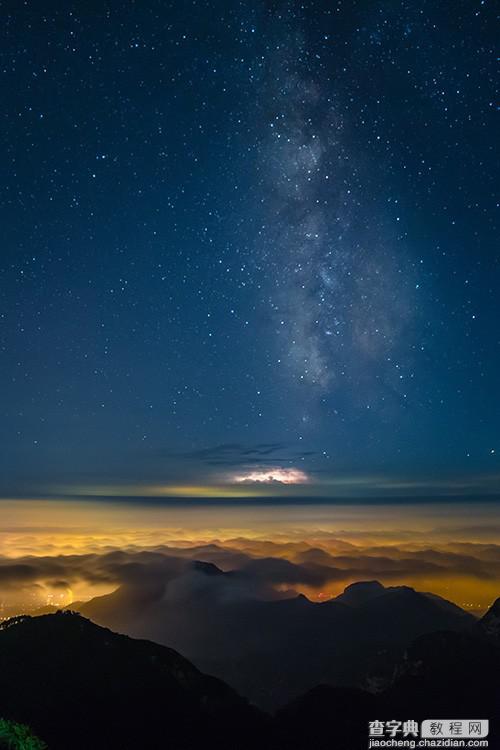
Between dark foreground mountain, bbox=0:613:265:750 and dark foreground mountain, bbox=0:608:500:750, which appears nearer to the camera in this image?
dark foreground mountain, bbox=0:613:265:750

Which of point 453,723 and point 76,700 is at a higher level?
point 453,723

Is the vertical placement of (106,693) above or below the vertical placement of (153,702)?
above

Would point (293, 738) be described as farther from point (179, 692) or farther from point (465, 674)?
point (465, 674)

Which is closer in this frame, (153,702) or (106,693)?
(106,693)

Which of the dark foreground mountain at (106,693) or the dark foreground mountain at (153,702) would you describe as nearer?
the dark foreground mountain at (106,693)

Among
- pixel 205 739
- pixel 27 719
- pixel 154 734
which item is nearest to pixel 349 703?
pixel 205 739
